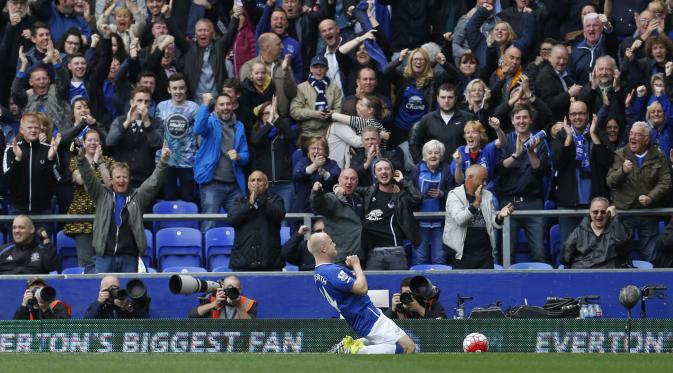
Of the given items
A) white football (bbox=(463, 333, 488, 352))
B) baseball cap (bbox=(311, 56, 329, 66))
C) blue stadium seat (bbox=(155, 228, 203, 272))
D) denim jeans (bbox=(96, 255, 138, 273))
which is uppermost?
baseball cap (bbox=(311, 56, 329, 66))

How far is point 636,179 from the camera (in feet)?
57.7

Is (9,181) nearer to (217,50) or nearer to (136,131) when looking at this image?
(136,131)

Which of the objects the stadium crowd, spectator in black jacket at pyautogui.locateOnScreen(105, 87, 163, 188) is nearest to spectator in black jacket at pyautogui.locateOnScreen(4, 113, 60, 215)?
the stadium crowd

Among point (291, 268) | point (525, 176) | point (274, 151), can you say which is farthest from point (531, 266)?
point (274, 151)

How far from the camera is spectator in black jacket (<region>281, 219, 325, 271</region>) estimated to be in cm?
1716

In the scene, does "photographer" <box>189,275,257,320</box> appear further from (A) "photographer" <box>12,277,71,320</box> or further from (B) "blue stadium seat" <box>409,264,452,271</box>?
(B) "blue stadium seat" <box>409,264,452,271</box>

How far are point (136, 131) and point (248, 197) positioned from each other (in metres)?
2.10

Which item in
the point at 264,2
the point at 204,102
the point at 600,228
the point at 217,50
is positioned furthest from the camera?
the point at 264,2

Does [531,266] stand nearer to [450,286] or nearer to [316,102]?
[450,286]

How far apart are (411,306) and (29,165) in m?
5.25

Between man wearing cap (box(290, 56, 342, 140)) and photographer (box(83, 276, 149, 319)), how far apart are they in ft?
11.9

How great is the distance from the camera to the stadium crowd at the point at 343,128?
1719 centimetres

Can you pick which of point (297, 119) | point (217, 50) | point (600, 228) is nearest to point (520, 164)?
point (600, 228)

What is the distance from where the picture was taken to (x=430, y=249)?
17.8 meters
